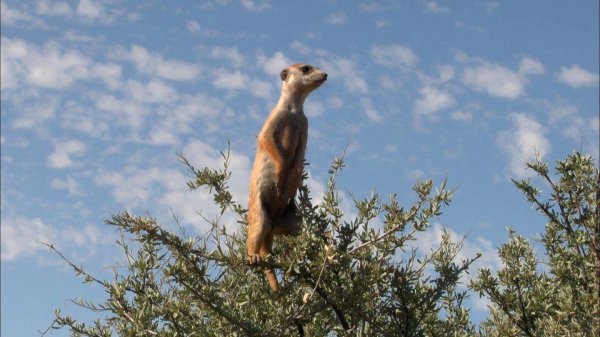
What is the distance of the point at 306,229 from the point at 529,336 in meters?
2.34

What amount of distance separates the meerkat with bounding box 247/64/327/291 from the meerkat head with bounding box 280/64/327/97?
351 mm

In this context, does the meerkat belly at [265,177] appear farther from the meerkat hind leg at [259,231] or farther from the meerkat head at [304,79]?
the meerkat head at [304,79]

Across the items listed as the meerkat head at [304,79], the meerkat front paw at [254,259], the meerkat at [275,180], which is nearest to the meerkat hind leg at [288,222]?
the meerkat at [275,180]

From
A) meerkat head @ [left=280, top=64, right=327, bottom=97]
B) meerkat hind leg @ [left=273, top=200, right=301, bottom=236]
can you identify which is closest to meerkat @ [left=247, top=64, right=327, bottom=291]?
meerkat hind leg @ [left=273, top=200, right=301, bottom=236]

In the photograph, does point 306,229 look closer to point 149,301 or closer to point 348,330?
point 348,330

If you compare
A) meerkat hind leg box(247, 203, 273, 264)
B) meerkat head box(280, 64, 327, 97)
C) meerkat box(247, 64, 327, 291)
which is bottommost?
meerkat hind leg box(247, 203, 273, 264)

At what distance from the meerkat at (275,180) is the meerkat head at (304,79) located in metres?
0.35

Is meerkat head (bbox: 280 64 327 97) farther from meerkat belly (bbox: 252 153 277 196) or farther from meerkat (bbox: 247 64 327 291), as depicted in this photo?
meerkat belly (bbox: 252 153 277 196)

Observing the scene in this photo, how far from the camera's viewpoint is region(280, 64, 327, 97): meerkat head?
22.3 ft

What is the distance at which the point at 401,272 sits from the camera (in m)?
5.01

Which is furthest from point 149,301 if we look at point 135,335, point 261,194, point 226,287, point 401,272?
point 401,272

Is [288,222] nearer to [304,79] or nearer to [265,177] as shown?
[265,177]

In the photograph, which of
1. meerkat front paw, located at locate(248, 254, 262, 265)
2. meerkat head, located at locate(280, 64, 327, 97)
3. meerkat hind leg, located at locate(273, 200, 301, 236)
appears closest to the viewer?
meerkat front paw, located at locate(248, 254, 262, 265)

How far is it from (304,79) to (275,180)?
4.28 ft
